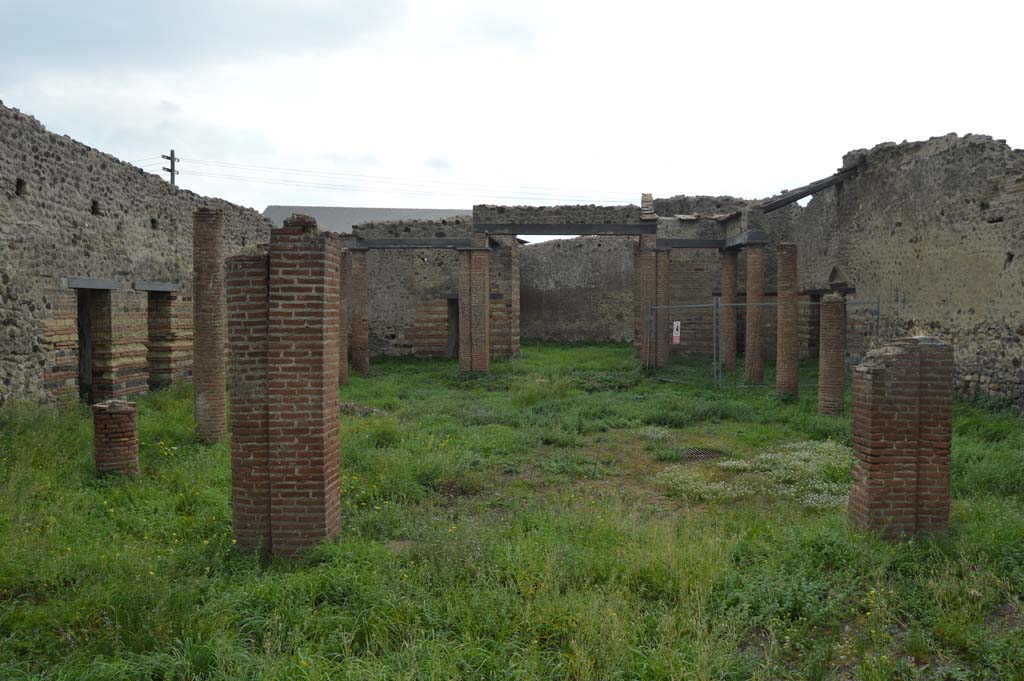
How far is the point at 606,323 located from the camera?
84.7 ft

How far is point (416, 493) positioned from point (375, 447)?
2045mm

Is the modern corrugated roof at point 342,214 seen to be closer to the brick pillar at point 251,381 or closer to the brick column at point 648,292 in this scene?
the brick column at point 648,292

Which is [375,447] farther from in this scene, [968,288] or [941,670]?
[968,288]

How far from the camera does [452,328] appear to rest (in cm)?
2228

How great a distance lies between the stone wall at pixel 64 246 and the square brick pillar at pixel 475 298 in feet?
21.0

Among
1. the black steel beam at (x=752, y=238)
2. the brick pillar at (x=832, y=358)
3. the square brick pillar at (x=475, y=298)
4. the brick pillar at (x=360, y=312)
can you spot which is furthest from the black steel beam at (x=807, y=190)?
the brick pillar at (x=360, y=312)

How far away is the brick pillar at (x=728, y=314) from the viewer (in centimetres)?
1758

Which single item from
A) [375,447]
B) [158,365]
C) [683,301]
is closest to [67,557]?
[375,447]

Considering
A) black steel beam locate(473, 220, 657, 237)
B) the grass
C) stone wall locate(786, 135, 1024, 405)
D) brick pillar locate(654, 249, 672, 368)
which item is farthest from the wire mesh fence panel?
the grass

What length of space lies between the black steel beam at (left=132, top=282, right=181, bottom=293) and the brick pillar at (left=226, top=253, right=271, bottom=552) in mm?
8808

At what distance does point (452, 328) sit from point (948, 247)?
13.7 m

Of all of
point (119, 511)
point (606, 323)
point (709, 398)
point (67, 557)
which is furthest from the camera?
point (606, 323)

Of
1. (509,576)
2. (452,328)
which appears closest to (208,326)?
(509,576)

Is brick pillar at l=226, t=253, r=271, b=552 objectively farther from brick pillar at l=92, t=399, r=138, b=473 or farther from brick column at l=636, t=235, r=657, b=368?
brick column at l=636, t=235, r=657, b=368
